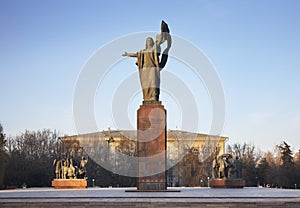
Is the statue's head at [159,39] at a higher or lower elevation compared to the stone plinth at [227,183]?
higher

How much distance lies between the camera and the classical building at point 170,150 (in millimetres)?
53000

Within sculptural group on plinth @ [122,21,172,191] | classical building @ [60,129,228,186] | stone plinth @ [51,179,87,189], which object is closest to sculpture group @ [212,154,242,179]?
sculptural group on plinth @ [122,21,172,191]

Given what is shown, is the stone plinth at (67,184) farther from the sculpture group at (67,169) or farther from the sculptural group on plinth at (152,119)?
the sculptural group on plinth at (152,119)

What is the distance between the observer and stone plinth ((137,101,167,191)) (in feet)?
71.6

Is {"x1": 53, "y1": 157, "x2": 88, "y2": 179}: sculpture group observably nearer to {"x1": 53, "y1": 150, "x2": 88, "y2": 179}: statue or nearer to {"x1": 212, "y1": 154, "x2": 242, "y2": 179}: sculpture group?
{"x1": 53, "y1": 150, "x2": 88, "y2": 179}: statue

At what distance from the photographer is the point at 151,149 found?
2195 cm

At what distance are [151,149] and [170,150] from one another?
142 feet

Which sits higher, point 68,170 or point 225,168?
point 225,168

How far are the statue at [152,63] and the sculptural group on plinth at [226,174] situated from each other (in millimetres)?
9864

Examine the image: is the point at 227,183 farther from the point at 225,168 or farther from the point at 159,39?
the point at 159,39

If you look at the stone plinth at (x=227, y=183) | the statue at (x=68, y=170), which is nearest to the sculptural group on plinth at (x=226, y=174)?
the stone plinth at (x=227, y=183)

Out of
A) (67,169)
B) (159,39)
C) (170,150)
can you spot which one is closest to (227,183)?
(67,169)

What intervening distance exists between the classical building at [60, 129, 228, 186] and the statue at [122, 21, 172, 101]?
27.6m

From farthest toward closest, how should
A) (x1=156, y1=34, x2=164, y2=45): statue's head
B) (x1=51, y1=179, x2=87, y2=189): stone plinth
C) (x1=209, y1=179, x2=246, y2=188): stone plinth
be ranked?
(x1=51, y1=179, x2=87, y2=189): stone plinth
(x1=209, y1=179, x2=246, y2=188): stone plinth
(x1=156, y1=34, x2=164, y2=45): statue's head
